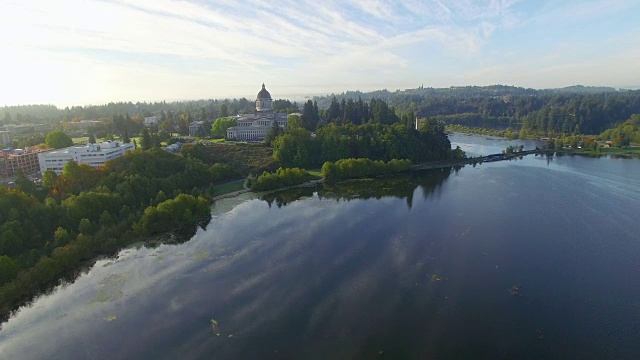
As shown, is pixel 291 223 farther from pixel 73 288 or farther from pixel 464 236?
pixel 73 288

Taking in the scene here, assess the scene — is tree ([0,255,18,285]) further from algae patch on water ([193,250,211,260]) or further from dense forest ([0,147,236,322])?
algae patch on water ([193,250,211,260])

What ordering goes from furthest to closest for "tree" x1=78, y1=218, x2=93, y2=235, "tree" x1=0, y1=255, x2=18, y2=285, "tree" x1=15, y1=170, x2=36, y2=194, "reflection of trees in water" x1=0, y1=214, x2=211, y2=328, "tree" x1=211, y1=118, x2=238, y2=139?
"tree" x1=211, y1=118, x2=238, y2=139 → "tree" x1=15, y1=170, x2=36, y2=194 → "tree" x1=78, y1=218, x2=93, y2=235 → "tree" x1=0, y1=255, x2=18, y2=285 → "reflection of trees in water" x1=0, y1=214, x2=211, y2=328

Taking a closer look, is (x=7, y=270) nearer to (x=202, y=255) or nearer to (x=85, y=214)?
(x=85, y=214)

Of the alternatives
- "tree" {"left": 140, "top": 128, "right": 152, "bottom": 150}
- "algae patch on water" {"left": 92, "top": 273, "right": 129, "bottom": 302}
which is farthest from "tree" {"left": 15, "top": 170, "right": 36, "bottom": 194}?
"tree" {"left": 140, "top": 128, "right": 152, "bottom": 150}

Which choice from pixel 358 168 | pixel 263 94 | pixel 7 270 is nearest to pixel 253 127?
pixel 263 94

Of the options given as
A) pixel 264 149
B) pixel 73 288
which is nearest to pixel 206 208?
pixel 73 288

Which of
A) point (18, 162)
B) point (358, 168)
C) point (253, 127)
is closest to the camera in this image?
point (18, 162)
